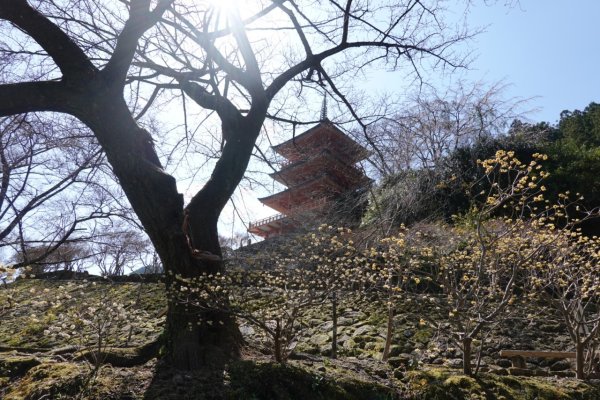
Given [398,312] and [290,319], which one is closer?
[290,319]

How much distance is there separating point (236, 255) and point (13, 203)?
4094 mm

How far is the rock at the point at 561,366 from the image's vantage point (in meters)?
6.02

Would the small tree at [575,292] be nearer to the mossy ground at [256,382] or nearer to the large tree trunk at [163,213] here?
the mossy ground at [256,382]

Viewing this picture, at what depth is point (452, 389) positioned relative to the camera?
3.20 metres

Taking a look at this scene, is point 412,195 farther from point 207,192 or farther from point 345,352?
point 207,192

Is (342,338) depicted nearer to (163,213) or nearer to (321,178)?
(163,213)

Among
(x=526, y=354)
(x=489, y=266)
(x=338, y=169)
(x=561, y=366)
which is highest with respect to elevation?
(x=338, y=169)

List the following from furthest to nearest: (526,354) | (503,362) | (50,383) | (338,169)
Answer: (338,169), (503,362), (526,354), (50,383)

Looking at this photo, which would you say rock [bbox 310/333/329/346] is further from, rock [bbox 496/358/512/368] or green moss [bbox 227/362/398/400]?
green moss [bbox 227/362/398/400]

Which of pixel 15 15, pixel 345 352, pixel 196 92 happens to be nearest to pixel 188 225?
pixel 196 92

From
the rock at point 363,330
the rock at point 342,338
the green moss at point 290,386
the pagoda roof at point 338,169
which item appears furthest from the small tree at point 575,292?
the pagoda roof at point 338,169

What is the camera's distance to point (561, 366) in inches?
239

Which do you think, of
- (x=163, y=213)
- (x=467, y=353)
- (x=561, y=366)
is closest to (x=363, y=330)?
(x=561, y=366)

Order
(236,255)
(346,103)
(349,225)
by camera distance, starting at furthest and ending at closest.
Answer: (349,225), (236,255), (346,103)
